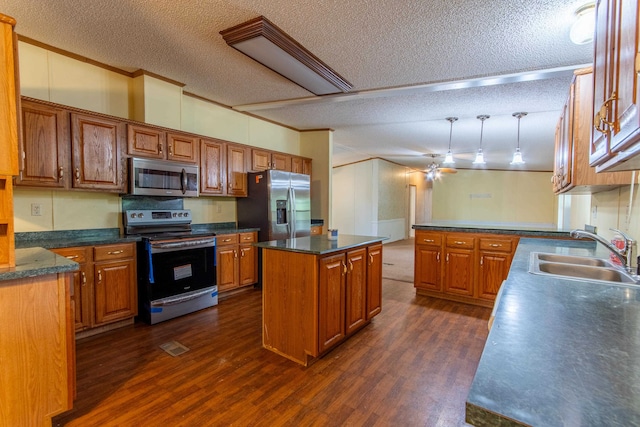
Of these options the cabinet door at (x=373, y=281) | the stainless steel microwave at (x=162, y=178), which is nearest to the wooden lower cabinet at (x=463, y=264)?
the cabinet door at (x=373, y=281)

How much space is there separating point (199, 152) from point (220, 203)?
0.85 meters

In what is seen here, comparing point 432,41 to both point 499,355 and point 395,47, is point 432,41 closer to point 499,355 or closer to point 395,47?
point 395,47

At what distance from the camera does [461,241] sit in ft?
12.4

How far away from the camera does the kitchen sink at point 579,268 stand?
1699 mm

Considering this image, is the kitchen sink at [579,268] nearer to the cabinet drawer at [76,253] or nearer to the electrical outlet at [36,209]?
the cabinet drawer at [76,253]

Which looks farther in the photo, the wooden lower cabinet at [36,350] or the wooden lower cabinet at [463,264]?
the wooden lower cabinet at [463,264]

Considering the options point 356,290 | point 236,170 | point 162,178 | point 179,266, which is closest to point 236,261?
point 179,266

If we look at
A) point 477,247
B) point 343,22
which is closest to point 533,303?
point 343,22

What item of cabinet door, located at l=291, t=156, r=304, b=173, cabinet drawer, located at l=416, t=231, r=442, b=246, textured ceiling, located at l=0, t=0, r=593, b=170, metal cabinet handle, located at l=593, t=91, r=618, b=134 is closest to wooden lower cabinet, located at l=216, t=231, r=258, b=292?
cabinet door, located at l=291, t=156, r=304, b=173

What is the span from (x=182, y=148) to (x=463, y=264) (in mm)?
3656

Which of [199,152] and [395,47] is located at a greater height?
[395,47]

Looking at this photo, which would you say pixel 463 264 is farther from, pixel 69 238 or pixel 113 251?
pixel 69 238

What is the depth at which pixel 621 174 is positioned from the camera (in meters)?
1.81

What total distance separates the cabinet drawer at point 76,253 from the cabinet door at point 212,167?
1.40 metres
